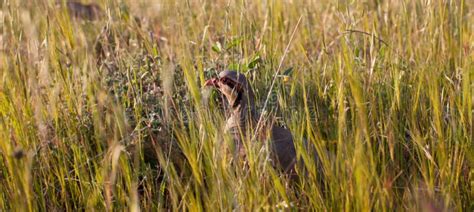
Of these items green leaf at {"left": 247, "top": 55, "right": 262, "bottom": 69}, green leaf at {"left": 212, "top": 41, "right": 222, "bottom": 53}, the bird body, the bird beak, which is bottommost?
the bird body

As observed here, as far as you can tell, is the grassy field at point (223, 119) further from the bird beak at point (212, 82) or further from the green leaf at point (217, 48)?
the bird beak at point (212, 82)

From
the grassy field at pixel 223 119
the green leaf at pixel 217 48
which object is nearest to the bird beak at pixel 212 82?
the grassy field at pixel 223 119

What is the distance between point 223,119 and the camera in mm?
2871

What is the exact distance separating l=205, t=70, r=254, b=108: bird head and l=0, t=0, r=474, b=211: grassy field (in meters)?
0.10

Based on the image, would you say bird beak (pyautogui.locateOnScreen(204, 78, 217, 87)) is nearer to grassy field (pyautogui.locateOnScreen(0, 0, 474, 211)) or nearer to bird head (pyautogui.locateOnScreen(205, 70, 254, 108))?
bird head (pyautogui.locateOnScreen(205, 70, 254, 108))

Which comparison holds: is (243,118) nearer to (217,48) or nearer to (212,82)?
(212,82)

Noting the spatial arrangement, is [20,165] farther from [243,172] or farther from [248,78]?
[248,78]

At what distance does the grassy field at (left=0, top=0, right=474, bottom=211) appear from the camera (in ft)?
7.64

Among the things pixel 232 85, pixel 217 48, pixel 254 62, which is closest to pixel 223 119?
pixel 232 85

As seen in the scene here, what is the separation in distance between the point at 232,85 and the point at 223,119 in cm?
42

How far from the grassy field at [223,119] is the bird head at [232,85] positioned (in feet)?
0.31

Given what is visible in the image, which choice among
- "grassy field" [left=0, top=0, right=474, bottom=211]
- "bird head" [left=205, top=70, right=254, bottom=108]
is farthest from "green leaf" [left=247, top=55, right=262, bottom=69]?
"bird head" [left=205, top=70, right=254, bottom=108]

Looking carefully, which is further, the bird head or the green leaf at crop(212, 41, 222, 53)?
the green leaf at crop(212, 41, 222, 53)

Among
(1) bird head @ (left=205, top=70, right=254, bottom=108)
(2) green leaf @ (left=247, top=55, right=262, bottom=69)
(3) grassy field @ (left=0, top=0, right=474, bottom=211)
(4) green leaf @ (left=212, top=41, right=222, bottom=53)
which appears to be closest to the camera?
(3) grassy field @ (left=0, top=0, right=474, bottom=211)
